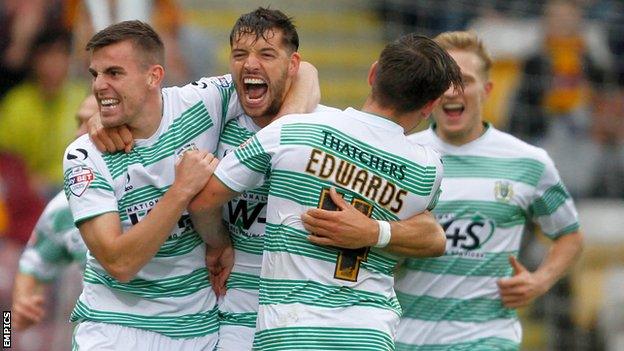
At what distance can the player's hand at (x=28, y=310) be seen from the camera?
7348mm

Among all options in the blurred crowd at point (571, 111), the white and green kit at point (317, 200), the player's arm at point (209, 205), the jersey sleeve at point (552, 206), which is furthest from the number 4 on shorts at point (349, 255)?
the blurred crowd at point (571, 111)

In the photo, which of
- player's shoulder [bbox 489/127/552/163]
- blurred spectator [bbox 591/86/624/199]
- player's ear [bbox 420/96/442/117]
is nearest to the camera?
player's ear [bbox 420/96/442/117]

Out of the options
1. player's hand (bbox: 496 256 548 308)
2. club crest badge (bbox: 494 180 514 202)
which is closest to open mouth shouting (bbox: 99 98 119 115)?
club crest badge (bbox: 494 180 514 202)

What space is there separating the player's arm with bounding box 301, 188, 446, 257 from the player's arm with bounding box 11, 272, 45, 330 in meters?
2.43

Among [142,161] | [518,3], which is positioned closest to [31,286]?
[142,161]

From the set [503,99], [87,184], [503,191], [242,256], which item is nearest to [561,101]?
[503,99]

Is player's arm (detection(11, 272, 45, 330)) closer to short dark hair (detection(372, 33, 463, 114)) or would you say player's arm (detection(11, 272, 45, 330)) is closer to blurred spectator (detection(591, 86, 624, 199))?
short dark hair (detection(372, 33, 463, 114))

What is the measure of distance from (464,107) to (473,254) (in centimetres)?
75

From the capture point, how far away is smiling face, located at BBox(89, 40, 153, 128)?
18.7 feet

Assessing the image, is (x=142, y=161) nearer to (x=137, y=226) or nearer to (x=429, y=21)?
(x=137, y=226)

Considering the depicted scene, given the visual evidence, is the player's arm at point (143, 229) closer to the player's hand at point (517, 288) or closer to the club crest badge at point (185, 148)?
the club crest badge at point (185, 148)

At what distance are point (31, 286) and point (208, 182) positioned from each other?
235cm

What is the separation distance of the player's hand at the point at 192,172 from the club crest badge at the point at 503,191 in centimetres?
203

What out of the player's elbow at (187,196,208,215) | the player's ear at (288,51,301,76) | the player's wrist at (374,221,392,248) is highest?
the player's ear at (288,51,301,76)
